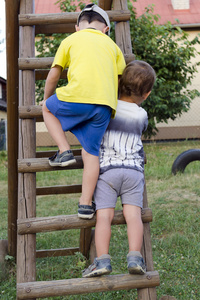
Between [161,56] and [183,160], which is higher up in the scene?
[161,56]

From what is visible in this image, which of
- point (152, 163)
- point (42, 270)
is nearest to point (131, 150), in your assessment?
point (42, 270)

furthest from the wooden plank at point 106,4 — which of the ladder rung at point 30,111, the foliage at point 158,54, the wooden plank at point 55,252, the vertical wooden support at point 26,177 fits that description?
the foliage at point 158,54

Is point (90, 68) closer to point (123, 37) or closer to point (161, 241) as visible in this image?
point (123, 37)

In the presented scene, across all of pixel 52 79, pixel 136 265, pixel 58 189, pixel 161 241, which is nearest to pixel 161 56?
pixel 161 241

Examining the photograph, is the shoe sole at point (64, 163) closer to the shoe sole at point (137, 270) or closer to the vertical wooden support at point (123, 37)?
the shoe sole at point (137, 270)

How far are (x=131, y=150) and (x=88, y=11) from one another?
3.02 feet

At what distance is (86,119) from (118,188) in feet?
1.40

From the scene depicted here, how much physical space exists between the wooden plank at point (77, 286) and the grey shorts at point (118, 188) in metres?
0.38

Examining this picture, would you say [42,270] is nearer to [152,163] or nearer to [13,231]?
[13,231]

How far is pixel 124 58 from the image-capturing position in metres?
2.46

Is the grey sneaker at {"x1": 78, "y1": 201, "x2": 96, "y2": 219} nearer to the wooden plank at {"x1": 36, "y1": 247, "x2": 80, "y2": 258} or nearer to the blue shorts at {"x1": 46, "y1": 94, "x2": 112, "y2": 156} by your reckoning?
the blue shorts at {"x1": 46, "y1": 94, "x2": 112, "y2": 156}

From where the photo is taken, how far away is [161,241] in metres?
3.63

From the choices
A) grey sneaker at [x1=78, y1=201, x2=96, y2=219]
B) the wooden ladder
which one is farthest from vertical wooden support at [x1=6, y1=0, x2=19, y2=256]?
grey sneaker at [x1=78, y1=201, x2=96, y2=219]

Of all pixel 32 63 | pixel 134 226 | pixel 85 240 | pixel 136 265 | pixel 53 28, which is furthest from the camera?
pixel 85 240
